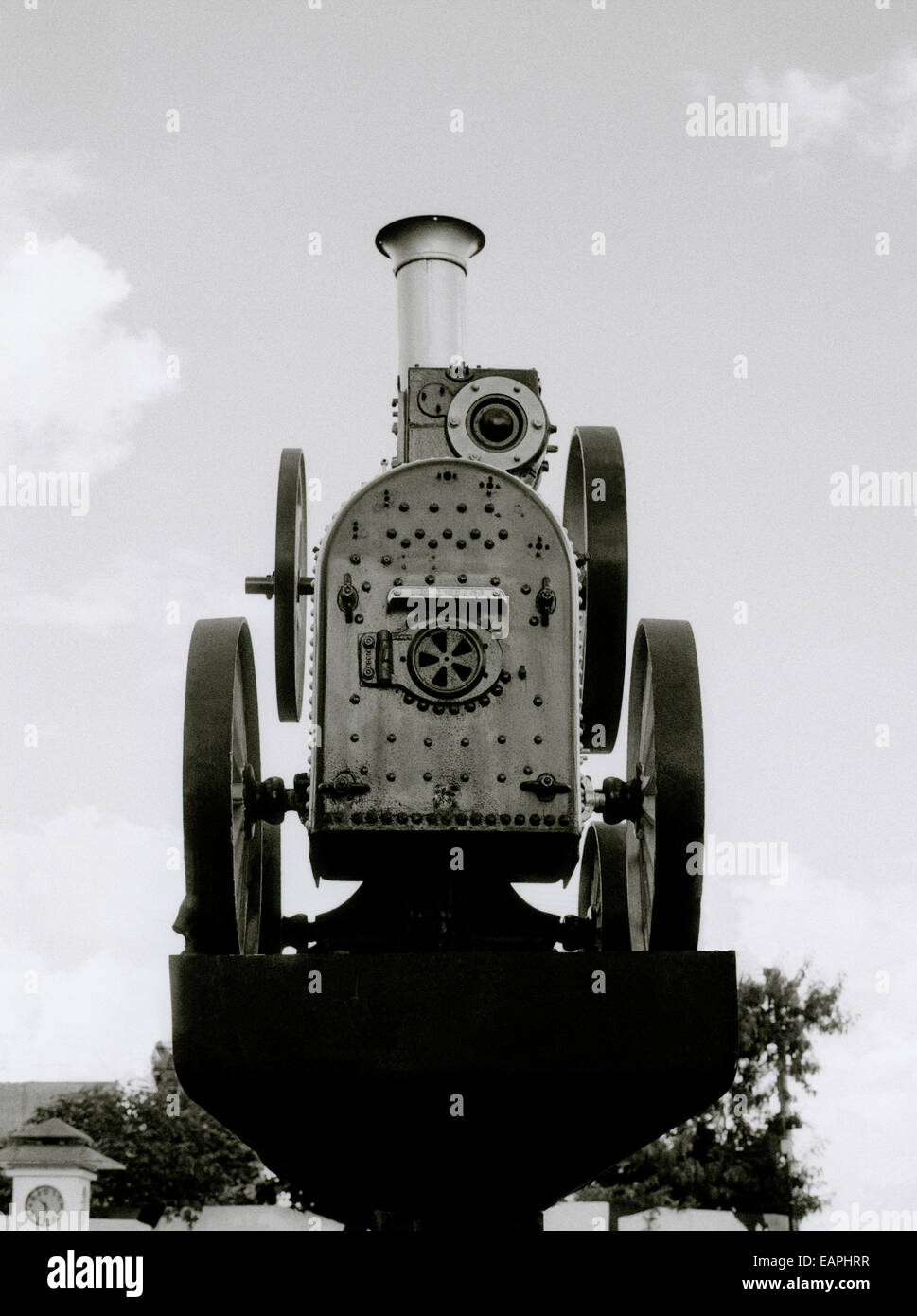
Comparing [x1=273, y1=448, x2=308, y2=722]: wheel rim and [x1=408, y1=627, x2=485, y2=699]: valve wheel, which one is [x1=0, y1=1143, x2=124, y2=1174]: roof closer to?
[x1=273, y1=448, x2=308, y2=722]: wheel rim

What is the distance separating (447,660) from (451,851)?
780mm

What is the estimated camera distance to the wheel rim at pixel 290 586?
7930mm

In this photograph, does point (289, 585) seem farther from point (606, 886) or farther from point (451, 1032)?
point (451, 1032)

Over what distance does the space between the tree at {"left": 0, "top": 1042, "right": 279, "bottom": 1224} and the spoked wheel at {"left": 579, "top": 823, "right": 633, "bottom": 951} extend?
80.2 ft

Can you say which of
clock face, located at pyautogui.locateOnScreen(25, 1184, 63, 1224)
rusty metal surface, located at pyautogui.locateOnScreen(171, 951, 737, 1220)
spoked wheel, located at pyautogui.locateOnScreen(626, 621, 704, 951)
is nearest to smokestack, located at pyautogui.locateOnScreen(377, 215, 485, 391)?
spoked wheel, located at pyautogui.locateOnScreen(626, 621, 704, 951)

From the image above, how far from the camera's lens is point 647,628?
725 centimetres

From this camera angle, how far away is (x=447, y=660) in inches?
275

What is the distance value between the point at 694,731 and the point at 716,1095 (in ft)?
4.59

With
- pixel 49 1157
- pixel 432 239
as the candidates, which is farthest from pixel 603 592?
pixel 49 1157

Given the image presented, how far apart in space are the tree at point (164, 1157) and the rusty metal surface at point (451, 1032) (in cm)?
2696

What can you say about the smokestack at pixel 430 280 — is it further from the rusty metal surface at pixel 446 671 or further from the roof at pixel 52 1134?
the roof at pixel 52 1134
